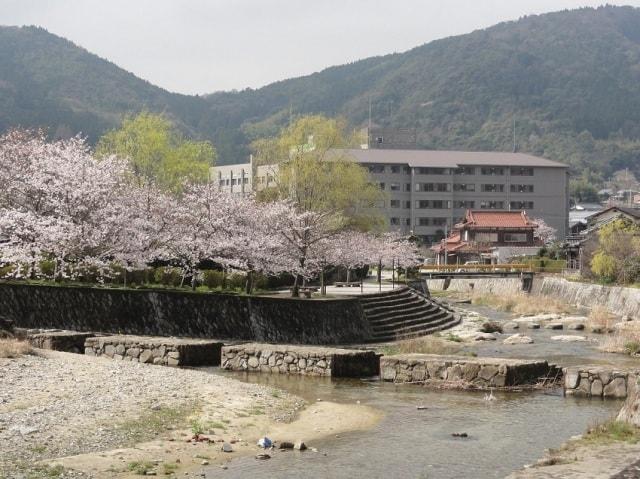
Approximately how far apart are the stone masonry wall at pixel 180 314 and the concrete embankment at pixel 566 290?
28.6 metres

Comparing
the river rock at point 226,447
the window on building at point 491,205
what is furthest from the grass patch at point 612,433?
the window on building at point 491,205

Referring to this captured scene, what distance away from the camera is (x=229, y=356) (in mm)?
26953

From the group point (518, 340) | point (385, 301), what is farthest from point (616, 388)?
point (385, 301)

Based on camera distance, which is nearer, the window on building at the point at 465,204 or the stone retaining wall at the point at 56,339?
the stone retaining wall at the point at 56,339

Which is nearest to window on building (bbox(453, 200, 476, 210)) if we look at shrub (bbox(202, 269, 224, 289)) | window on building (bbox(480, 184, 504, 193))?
window on building (bbox(480, 184, 504, 193))

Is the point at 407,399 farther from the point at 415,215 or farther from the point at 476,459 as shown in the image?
the point at 415,215

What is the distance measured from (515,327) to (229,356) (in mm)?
30093

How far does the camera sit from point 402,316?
48.8m

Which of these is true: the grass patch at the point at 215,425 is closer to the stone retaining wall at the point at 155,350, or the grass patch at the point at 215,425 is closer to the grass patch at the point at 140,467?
the grass patch at the point at 140,467

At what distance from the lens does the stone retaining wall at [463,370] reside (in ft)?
77.5

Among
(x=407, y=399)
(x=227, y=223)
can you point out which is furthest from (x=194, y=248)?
(x=407, y=399)

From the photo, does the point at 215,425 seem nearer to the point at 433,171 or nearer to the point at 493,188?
the point at 433,171

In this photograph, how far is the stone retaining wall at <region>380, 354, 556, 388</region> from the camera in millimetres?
23625

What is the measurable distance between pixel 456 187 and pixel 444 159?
5.42 metres
